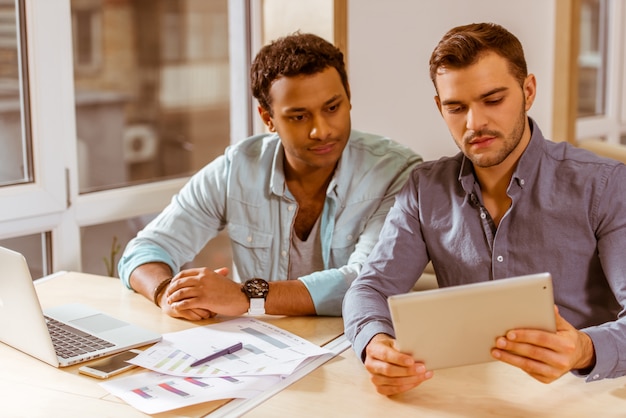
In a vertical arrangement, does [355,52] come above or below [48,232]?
above

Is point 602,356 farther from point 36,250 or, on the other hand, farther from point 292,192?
point 36,250

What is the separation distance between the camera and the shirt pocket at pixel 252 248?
2.36m

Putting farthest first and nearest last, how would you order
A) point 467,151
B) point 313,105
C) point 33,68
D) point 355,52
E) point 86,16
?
point 86,16, point 355,52, point 33,68, point 313,105, point 467,151

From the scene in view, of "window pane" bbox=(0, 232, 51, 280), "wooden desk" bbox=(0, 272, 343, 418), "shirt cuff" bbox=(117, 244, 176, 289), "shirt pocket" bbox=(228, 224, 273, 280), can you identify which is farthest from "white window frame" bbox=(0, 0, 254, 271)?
"shirt pocket" bbox=(228, 224, 273, 280)

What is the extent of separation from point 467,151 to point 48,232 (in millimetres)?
1322

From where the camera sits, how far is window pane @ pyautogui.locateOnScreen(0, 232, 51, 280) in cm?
252

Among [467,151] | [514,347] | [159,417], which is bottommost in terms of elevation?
[159,417]

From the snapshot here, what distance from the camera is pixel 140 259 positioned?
7.28 ft

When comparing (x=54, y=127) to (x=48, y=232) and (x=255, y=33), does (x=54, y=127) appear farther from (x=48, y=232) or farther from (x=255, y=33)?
(x=255, y=33)

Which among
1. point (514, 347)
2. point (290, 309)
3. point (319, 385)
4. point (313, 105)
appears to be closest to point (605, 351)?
point (514, 347)

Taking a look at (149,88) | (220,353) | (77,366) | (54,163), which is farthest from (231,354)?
(149,88)

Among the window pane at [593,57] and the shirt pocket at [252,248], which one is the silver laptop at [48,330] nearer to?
the shirt pocket at [252,248]

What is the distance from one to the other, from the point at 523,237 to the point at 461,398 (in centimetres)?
48

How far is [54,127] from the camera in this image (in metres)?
2.47
